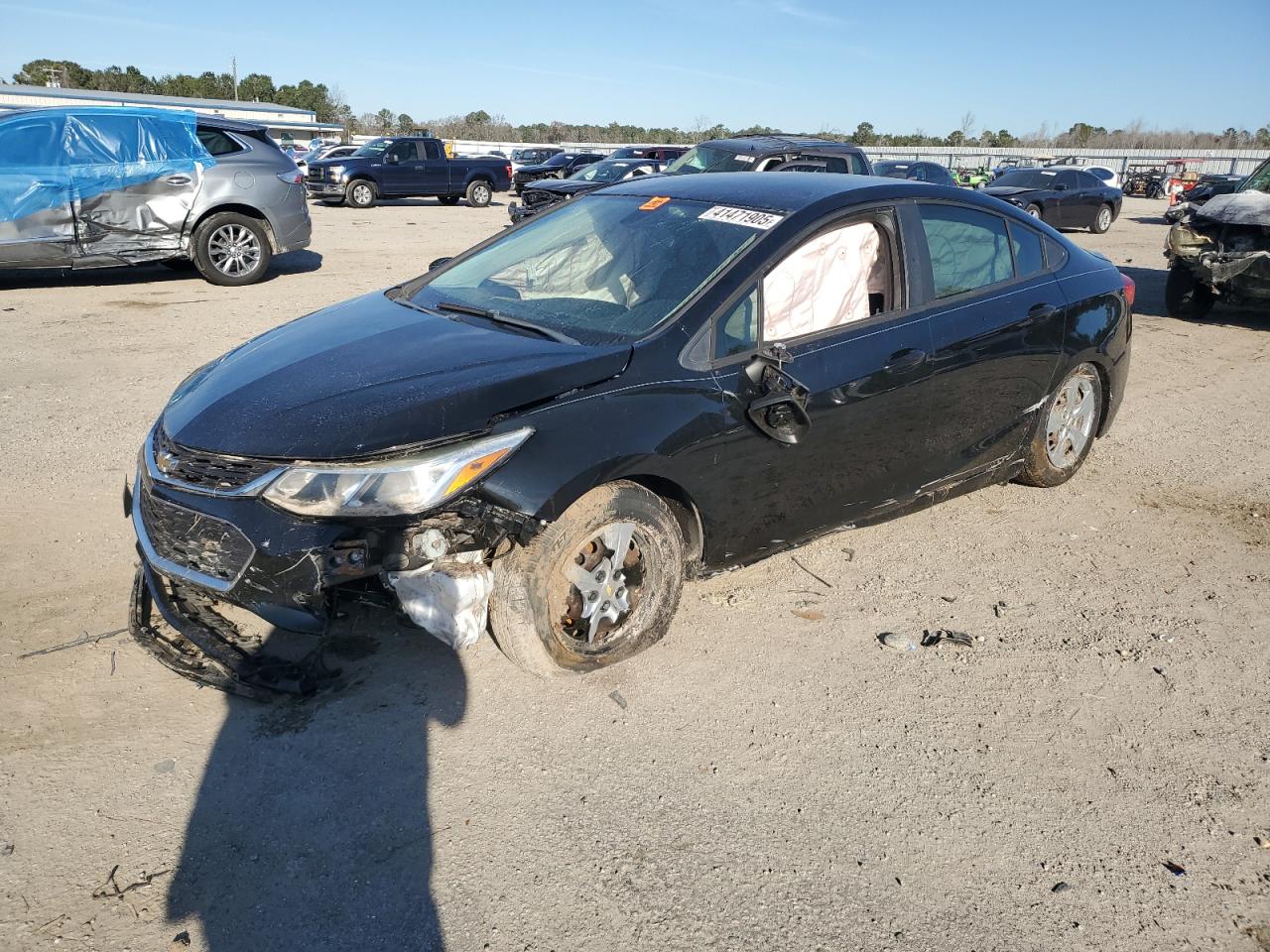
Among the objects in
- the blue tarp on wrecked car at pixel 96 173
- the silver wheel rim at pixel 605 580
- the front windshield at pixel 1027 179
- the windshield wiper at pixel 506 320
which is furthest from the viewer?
the front windshield at pixel 1027 179

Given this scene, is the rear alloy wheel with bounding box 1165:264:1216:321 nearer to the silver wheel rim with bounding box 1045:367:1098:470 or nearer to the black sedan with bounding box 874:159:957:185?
the silver wheel rim with bounding box 1045:367:1098:470

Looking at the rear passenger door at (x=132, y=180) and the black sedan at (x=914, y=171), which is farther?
the black sedan at (x=914, y=171)

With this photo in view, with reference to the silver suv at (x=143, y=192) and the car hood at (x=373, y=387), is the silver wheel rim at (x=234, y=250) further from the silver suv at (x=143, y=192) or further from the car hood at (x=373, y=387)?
the car hood at (x=373, y=387)

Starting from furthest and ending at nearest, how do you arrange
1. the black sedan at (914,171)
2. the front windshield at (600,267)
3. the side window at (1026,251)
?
the black sedan at (914,171)
the side window at (1026,251)
the front windshield at (600,267)

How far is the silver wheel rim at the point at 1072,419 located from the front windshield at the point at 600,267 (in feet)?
7.50

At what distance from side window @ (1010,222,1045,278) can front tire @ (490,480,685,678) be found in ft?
8.22

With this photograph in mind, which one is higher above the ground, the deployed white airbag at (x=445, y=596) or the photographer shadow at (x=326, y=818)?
the deployed white airbag at (x=445, y=596)

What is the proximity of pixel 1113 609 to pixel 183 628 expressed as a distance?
12.4 feet

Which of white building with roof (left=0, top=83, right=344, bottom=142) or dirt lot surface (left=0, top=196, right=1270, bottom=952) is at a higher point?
white building with roof (left=0, top=83, right=344, bottom=142)

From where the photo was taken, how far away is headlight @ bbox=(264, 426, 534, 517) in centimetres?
288

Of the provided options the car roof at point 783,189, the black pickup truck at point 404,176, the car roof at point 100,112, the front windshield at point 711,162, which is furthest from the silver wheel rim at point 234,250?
the black pickup truck at point 404,176

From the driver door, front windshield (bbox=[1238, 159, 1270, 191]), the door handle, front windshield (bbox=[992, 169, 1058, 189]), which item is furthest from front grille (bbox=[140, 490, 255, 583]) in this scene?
front windshield (bbox=[992, 169, 1058, 189])

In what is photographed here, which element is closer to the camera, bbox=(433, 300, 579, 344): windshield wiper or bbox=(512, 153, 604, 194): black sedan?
bbox=(433, 300, 579, 344): windshield wiper

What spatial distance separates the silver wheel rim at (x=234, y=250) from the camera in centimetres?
1058
